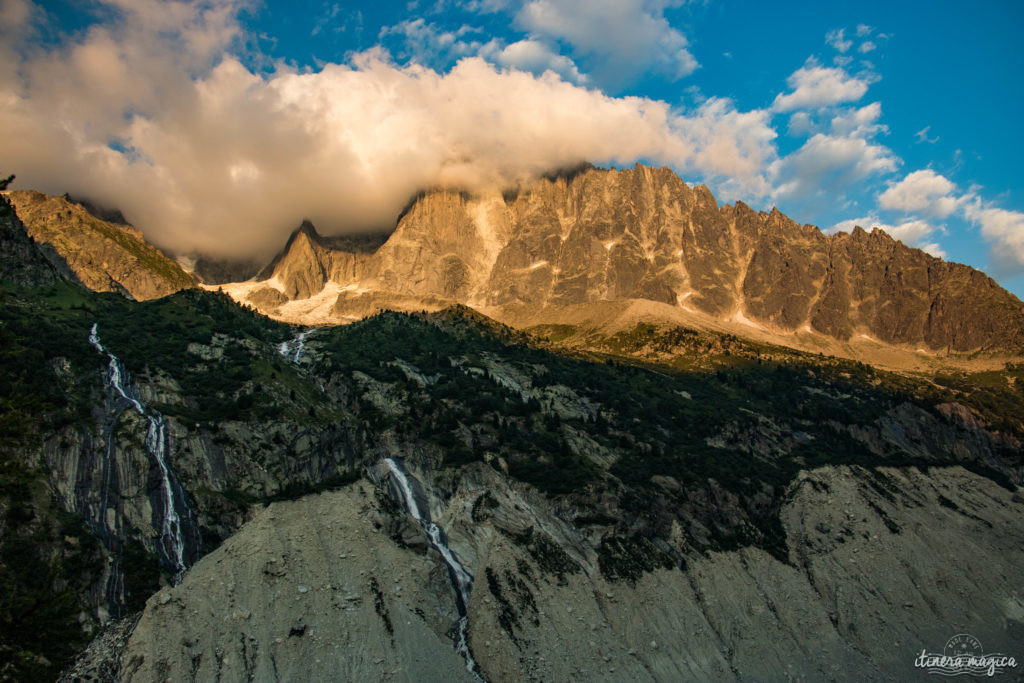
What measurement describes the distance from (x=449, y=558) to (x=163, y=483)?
158ft

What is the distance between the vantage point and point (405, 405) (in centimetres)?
15900

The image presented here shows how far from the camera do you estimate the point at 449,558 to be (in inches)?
3701

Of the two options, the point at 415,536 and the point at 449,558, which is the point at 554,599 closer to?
the point at 449,558

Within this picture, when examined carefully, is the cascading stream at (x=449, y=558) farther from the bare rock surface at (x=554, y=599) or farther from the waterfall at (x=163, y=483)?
the waterfall at (x=163, y=483)

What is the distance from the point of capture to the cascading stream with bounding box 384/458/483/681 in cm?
7956

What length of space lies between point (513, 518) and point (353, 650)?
1471 inches

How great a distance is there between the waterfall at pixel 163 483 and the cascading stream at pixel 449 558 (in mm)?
35807

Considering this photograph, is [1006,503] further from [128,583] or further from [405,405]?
[128,583]

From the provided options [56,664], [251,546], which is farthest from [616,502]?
[56,664]

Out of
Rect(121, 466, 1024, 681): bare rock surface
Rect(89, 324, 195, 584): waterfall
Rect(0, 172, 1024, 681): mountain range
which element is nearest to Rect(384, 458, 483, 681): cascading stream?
Rect(0, 172, 1024, 681): mountain range

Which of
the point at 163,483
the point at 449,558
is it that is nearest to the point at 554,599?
the point at 449,558

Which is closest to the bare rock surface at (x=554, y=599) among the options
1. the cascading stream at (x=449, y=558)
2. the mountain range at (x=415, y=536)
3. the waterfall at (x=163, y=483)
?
the mountain range at (x=415, y=536)

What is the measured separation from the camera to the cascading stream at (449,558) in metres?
79.6

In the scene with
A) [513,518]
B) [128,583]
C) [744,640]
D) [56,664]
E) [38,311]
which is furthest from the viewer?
[38,311]
